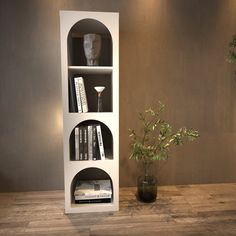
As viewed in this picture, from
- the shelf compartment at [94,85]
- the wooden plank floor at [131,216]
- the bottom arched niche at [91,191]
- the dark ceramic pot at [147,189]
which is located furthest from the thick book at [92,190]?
the shelf compartment at [94,85]

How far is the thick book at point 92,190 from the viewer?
1.90 meters

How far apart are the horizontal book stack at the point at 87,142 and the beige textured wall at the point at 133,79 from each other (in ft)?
1.54

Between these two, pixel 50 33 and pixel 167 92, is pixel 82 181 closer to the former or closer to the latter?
pixel 167 92

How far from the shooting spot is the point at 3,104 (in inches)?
82.9

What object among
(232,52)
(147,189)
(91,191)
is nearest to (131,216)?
(147,189)

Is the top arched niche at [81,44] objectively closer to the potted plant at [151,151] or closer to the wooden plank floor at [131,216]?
the potted plant at [151,151]

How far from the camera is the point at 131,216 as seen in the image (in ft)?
5.88

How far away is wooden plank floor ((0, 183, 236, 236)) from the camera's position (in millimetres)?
1605

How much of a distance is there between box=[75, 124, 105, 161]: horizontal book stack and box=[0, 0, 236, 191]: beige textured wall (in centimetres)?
47

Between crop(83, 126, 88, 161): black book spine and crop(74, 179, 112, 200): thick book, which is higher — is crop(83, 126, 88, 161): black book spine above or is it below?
above

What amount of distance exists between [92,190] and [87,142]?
0.46 metres

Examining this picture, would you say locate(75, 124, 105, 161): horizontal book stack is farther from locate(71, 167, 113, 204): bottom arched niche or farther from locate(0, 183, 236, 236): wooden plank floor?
locate(0, 183, 236, 236): wooden plank floor

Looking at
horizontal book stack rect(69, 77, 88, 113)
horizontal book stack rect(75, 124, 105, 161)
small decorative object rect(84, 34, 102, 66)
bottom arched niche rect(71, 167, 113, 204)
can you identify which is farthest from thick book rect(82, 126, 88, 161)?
small decorative object rect(84, 34, 102, 66)

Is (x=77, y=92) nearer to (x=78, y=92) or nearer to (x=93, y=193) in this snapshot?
(x=78, y=92)
